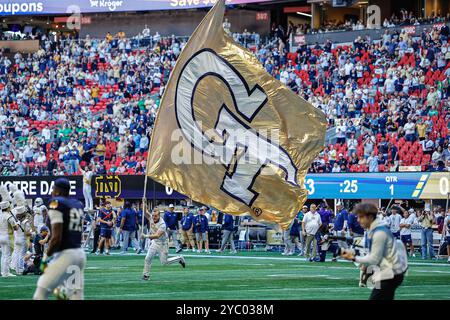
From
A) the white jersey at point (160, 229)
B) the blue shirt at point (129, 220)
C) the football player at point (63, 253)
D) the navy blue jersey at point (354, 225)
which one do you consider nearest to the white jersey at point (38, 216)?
the blue shirt at point (129, 220)

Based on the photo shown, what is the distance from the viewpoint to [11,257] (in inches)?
1009

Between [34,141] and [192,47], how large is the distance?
2783 centimetres

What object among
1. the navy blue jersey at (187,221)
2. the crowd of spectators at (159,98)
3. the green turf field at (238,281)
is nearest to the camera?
the green turf field at (238,281)

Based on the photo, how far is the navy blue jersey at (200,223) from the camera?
37250 mm

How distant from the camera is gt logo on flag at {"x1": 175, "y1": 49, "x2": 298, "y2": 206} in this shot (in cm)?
2297

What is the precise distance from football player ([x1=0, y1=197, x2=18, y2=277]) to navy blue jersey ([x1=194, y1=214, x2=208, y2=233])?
524 inches

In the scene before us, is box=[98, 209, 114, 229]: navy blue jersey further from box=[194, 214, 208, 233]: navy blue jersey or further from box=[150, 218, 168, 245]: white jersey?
→ box=[150, 218, 168, 245]: white jersey

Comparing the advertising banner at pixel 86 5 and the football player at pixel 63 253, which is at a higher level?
the advertising banner at pixel 86 5

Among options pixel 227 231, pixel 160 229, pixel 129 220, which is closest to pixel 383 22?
pixel 227 231

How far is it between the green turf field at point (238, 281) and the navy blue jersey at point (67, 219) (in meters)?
6.07

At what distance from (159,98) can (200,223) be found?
15635mm

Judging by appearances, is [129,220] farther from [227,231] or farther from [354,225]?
[354,225]

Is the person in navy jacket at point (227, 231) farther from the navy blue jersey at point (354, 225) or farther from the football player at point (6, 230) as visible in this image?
the football player at point (6, 230)

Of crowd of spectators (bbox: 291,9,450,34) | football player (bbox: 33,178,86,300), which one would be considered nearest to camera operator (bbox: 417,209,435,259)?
crowd of spectators (bbox: 291,9,450,34)
